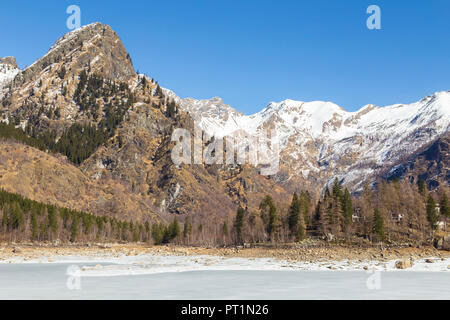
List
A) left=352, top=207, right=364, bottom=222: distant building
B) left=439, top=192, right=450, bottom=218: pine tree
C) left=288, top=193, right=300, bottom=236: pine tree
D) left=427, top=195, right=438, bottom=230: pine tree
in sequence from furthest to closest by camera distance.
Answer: left=352, top=207, right=364, bottom=222: distant building → left=288, top=193, right=300, bottom=236: pine tree → left=439, top=192, right=450, bottom=218: pine tree → left=427, top=195, right=438, bottom=230: pine tree

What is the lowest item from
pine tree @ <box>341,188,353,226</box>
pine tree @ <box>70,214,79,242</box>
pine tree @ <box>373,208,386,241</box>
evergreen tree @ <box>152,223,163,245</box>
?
evergreen tree @ <box>152,223,163,245</box>

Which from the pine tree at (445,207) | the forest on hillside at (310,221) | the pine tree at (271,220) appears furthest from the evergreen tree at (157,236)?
the pine tree at (445,207)

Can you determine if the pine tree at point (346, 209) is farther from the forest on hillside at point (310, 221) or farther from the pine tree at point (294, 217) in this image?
the pine tree at point (294, 217)

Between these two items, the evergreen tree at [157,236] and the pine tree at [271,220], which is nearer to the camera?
the pine tree at [271,220]

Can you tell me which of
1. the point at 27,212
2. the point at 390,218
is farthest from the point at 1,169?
the point at 390,218

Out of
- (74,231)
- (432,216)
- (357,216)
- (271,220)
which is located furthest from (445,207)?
(74,231)

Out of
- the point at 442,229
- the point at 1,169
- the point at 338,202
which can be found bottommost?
the point at 442,229

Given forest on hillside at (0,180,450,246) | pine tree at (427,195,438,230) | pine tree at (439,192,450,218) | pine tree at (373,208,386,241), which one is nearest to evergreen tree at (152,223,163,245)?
forest on hillside at (0,180,450,246)

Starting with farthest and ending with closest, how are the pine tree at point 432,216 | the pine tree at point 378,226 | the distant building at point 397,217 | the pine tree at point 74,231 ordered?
the pine tree at point 74,231 < the distant building at point 397,217 < the pine tree at point 432,216 < the pine tree at point 378,226

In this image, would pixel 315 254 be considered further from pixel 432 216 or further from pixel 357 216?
pixel 357 216

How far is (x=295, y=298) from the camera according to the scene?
19.4 meters

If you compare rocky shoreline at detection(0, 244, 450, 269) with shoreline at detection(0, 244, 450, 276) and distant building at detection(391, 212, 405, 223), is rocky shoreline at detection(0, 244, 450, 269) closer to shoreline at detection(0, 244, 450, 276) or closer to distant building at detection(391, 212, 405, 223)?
shoreline at detection(0, 244, 450, 276)
